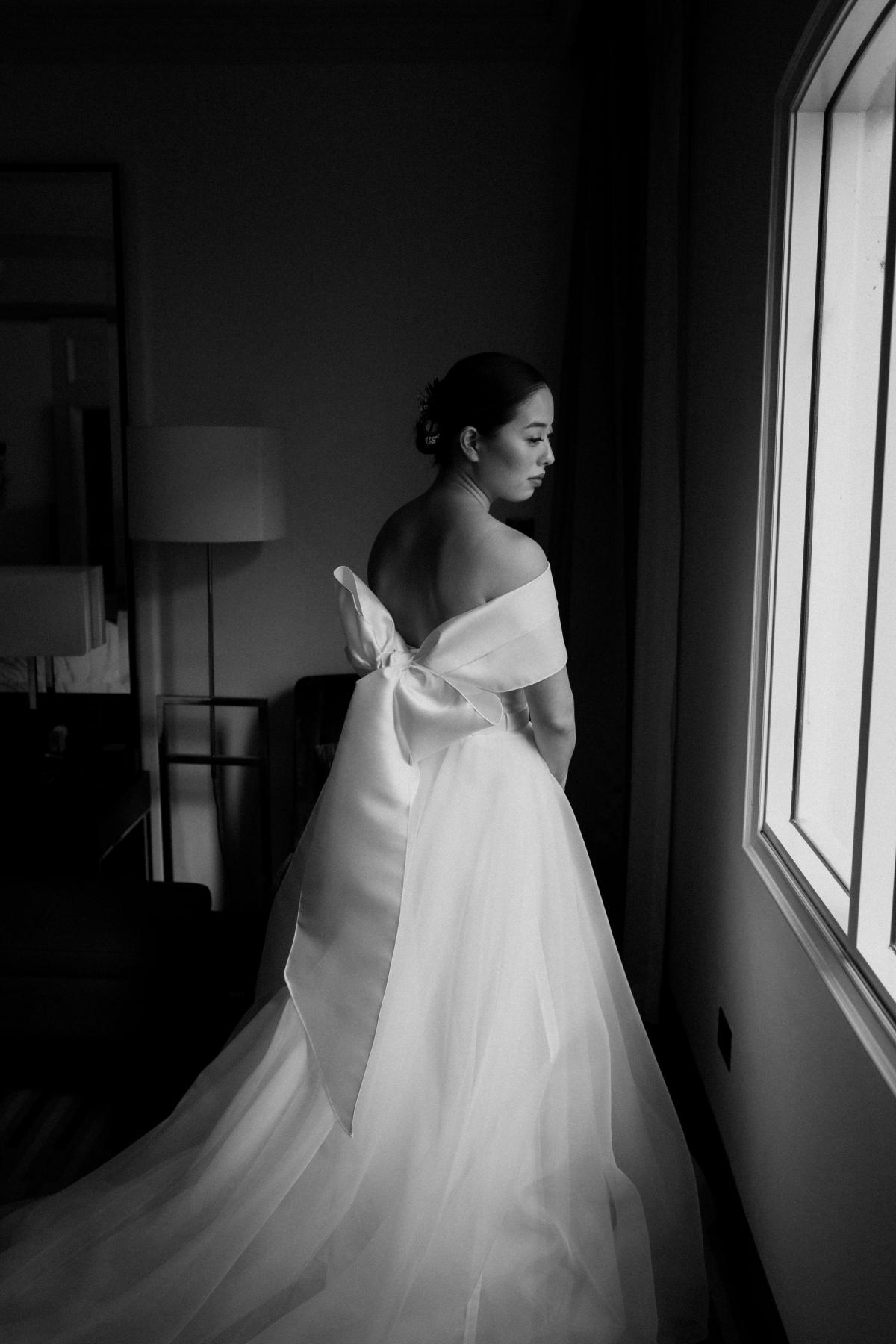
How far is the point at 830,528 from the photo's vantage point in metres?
1.89

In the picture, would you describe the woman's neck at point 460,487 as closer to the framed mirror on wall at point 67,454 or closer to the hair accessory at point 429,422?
the hair accessory at point 429,422

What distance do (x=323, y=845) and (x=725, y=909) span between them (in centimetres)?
89

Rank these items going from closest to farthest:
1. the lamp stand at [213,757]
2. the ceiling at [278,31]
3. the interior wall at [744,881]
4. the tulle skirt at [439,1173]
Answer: the interior wall at [744,881], the tulle skirt at [439,1173], the ceiling at [278,31], the lamp stand at [213,757]

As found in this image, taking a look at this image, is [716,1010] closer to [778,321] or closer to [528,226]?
[778,321]

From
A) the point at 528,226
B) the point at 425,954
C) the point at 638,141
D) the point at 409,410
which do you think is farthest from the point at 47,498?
the point at 425,954

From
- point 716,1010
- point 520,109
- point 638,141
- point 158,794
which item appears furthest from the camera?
point 158,794

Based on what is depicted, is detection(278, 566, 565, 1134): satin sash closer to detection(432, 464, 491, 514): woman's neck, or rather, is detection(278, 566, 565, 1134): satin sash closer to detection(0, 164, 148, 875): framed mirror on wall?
detection(432, 464, 491, 514): woman's neck

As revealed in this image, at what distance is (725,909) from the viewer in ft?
7.49

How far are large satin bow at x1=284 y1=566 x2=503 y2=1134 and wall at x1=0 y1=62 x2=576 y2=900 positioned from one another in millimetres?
1697

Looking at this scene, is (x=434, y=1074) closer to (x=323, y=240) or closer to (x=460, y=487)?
(x=460, y=487)

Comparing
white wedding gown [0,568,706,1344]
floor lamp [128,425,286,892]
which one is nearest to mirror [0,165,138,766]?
floor lamp [128,425,286,892]

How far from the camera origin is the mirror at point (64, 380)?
132 inches

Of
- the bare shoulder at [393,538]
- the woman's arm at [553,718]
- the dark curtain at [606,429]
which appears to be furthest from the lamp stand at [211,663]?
the woman's arm at [553,718]

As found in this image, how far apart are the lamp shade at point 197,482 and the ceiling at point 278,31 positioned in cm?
115
